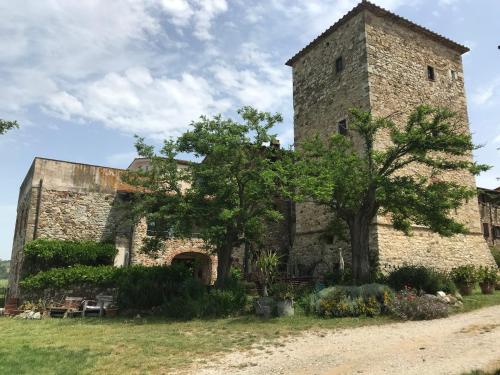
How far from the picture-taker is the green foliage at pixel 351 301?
11.7 metres

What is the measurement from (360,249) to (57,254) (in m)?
13.3

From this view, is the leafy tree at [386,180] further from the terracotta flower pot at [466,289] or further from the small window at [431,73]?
the small window at [431,73]

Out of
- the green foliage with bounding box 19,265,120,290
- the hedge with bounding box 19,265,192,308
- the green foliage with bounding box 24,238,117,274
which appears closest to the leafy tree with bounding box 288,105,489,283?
the hedge with bounding box 19,265,192,308

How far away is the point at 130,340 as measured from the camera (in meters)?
9.67

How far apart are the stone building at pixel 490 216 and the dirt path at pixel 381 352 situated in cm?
2138

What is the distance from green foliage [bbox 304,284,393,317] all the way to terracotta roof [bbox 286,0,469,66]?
13705mm

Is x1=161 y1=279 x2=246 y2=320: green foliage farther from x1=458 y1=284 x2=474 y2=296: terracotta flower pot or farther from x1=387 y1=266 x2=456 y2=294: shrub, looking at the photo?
x1=458 y1=284 x2=474 y2=296: terracotta flower pot

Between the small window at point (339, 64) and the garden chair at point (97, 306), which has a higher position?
the small window at point (339, 64)

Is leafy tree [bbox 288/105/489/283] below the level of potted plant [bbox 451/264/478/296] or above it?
above

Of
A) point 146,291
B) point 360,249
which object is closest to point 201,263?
point 146,291

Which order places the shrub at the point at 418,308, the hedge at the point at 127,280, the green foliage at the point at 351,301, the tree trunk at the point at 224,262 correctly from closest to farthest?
1. the shrub at the point at 418,308
2. the green foliage at the point at 351,301
3. the tree trunk at the point at 224,262
4. the hedge at the point at 127,280

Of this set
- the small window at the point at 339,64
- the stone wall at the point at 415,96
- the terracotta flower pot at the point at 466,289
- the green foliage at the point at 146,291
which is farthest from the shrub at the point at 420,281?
the small window at the point at 339,64

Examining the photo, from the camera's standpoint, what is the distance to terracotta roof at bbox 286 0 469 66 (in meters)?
19.5

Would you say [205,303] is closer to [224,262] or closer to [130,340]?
[224,262]
